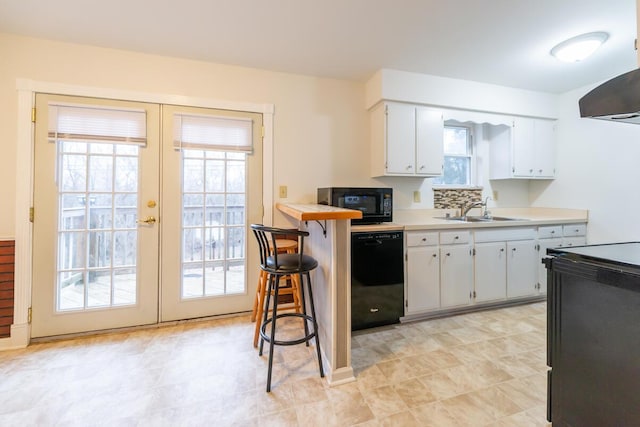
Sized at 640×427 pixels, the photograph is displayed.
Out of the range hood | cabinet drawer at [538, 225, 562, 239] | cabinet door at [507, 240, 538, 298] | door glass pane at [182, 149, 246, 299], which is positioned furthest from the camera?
cabinet drawer at [538, 225, 562, 239]

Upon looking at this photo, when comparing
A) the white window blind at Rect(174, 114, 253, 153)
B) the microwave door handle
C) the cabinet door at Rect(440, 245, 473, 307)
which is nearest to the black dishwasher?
the microwave door handle

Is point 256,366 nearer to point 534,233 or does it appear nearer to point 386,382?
point 386,382

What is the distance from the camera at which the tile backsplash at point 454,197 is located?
11.1ft

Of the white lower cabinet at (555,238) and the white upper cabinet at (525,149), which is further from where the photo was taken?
the white upper cabinet at (525,149)

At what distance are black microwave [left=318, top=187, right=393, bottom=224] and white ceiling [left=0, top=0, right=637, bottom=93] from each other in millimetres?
1207

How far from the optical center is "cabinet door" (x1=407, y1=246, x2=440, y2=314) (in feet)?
8.38

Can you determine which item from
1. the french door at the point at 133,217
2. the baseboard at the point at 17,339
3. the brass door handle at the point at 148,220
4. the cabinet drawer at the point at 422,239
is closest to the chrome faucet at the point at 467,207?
the cabinet drawer at the point at 422,239

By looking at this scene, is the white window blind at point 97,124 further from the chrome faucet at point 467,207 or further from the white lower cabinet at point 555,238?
the white lower cabinet at point 555,238

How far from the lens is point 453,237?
2.68 meters

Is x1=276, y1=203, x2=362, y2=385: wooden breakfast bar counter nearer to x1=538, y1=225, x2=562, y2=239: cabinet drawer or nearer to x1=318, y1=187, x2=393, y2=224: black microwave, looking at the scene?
x1=318, y1=187, x2=393, y2=224: black microwave

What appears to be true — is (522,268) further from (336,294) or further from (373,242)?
(336,294)

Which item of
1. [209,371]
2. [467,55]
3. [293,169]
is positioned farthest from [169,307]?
[467,55]

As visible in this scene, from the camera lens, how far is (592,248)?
1342mm

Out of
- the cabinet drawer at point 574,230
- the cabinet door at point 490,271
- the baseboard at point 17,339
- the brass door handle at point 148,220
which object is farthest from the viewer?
the cabinet drawer at point 574,230
